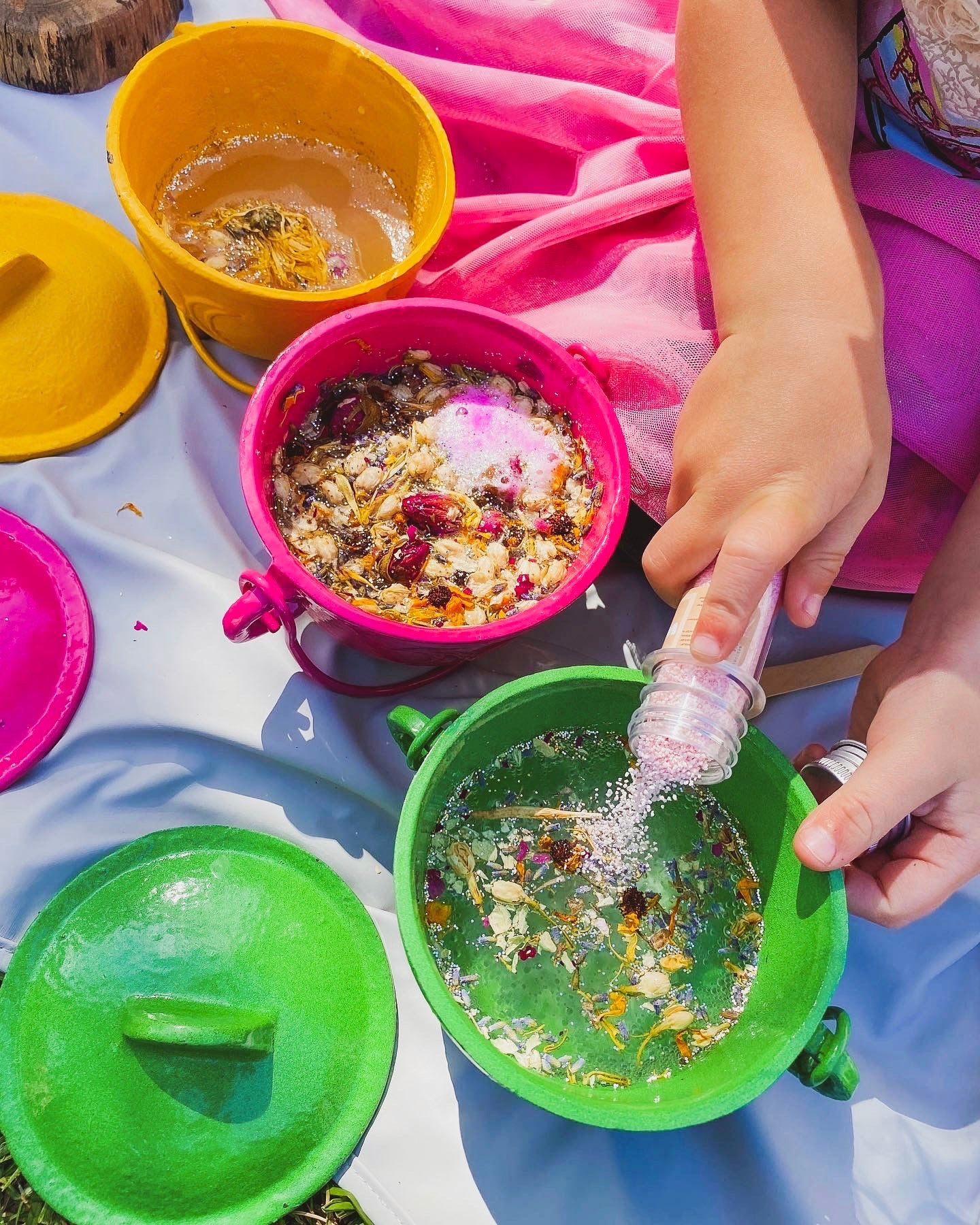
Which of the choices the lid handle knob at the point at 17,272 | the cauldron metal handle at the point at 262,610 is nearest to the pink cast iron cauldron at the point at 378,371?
the cauldron metal handle at the point at 262,610

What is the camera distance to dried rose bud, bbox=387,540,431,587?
2.67ft

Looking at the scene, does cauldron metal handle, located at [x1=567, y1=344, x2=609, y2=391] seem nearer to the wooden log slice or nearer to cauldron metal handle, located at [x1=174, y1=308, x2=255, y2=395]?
cauldron metal handle, located at [x1=174, y1=308, x2=255, y2=395]

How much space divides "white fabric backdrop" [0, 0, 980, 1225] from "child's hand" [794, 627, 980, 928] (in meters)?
0.17

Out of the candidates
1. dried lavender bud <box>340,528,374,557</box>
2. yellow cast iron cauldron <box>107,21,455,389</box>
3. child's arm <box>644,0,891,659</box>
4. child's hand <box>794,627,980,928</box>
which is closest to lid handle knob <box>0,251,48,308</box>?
yellow cast iron cauldron <box>107,21,455,389</box>

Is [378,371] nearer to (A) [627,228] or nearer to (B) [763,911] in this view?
(A) [627,228]

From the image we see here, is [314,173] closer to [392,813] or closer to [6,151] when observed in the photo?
[6,151]

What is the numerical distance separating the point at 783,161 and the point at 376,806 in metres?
0.71

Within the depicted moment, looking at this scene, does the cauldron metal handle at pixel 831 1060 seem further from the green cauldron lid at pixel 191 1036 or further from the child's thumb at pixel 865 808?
the green cauldron lid at pixel 191 1036

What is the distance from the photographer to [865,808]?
0.71 metres

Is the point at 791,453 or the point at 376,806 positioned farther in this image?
the point at 376,806

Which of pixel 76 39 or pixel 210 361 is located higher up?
pixel 76 39

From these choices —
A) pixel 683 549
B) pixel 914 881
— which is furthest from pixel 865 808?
pixel 683 549

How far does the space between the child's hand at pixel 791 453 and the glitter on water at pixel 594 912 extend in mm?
208

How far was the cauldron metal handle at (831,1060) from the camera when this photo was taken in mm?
683
